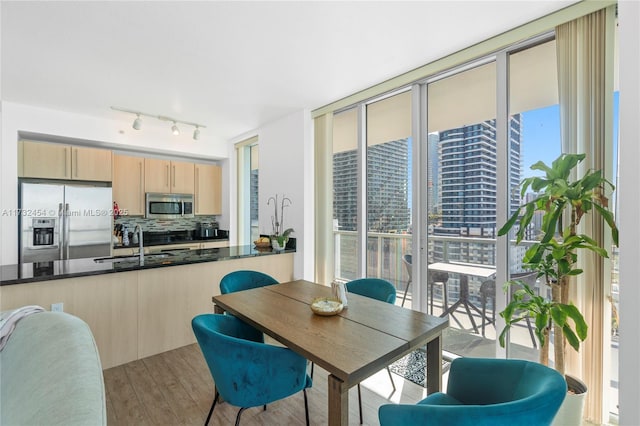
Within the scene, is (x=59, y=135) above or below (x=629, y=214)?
above

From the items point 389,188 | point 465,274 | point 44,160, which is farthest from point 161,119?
point 465,274

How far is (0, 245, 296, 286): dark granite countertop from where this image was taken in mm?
2143

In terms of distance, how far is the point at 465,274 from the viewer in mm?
2654

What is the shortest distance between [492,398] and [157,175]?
512 cm

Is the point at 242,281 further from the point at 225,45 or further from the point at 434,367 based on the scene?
the point at 225,45

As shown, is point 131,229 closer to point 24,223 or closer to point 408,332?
point 24,223

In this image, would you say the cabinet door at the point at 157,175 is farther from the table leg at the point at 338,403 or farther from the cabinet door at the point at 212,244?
the table leg at the point at 338,403

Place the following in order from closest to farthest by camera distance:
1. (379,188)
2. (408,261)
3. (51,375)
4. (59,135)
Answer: (51,375), (408,261), (379,188), (59,135)

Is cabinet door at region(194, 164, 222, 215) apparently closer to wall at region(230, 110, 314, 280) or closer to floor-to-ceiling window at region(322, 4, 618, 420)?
wall at region(230, 110, 314, 280)

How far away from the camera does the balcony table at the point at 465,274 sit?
101 inches

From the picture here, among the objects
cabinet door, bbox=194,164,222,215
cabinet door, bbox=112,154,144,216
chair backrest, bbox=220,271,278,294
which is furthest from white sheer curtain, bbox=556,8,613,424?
cabinet door, bbox=112,154,144,216

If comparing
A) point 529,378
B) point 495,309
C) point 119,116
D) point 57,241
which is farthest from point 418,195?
point 57,241

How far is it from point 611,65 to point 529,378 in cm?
192

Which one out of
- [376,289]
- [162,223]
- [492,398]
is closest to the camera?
[492,398]
